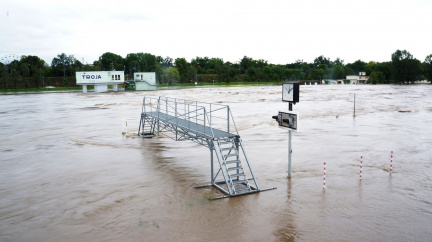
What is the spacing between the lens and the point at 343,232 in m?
9.65

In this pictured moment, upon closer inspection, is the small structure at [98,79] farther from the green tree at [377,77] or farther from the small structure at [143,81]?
the green tree at [377,77]

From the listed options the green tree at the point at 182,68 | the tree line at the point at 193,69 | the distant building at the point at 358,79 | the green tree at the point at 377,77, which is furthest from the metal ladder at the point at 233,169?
the distant building at the point at 358,79

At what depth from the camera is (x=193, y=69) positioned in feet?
431

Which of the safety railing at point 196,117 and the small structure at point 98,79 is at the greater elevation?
the small structure at point 98,79

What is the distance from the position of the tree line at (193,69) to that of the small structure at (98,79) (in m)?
29.7

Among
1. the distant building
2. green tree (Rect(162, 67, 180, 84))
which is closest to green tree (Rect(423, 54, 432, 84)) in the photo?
the distant building

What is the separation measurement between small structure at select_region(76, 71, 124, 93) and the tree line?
2968 centimetres

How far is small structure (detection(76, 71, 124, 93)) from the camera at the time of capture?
85000 millimetres

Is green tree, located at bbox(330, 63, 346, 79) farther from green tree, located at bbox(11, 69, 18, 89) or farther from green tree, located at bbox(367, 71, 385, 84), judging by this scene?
green tree, located at bbox(11, 69, 18, 89)

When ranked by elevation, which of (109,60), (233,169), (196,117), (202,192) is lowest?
(202,192)

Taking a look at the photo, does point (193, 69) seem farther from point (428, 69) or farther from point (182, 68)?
point (428, 69)

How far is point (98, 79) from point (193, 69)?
49999mm

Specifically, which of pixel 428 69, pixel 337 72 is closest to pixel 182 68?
pixel 337 72

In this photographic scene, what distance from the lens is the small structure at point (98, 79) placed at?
8500 centimetres
